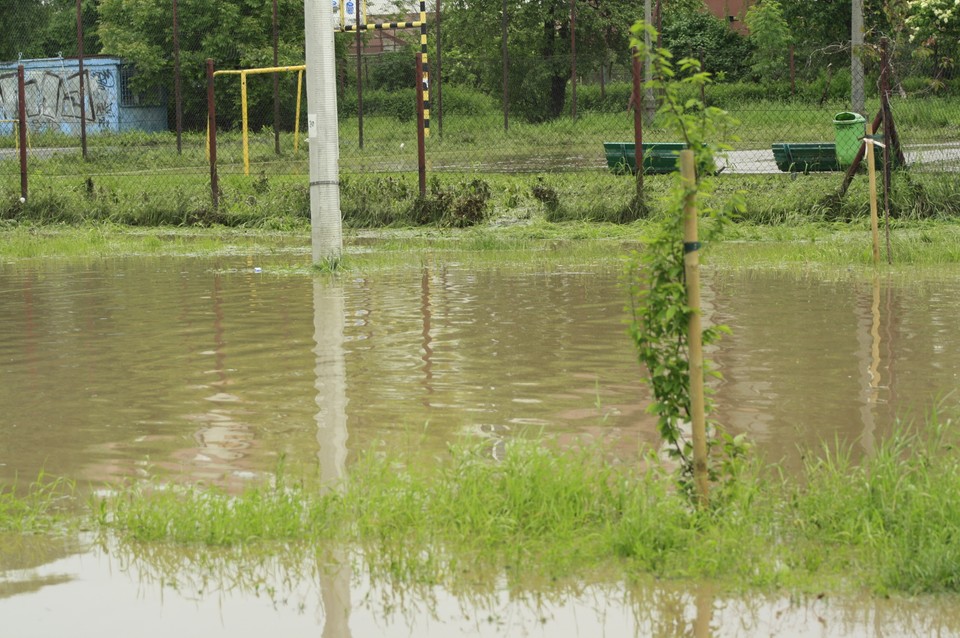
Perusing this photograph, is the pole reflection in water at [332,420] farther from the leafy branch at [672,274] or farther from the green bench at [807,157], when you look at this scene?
the green bench at [807,157]

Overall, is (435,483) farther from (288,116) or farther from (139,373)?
(288,116)

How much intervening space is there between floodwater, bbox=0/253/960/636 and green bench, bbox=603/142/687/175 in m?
7.60

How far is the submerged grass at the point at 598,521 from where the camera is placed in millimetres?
4586

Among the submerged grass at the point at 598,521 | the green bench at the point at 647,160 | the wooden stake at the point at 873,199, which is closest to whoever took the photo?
the submerged grass at the point at 598,521

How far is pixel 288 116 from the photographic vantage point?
35656 millimetres

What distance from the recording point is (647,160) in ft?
70.9

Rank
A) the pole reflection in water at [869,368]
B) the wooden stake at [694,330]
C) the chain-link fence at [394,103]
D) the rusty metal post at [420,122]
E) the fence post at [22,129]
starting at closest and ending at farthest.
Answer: the wooden stake at [694,330] < the pole reflection in water at [869,368] < the rusty metal post at [420,122] < the fence post at [22,129] < the chain-link fence at [394,103]

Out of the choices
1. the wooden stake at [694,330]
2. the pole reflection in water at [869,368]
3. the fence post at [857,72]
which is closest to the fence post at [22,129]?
the fence post at [857,72]

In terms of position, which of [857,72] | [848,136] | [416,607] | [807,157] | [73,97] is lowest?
[416,607]

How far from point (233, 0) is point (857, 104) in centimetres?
2708

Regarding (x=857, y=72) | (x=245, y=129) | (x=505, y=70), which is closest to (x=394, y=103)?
(x=245, y=129)

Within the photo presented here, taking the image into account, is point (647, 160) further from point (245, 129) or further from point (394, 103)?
point (394, 103)

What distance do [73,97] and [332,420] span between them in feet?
124

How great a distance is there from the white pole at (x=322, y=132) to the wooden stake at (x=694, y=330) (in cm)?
885
